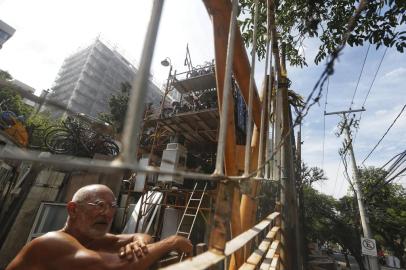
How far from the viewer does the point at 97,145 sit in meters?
10.1

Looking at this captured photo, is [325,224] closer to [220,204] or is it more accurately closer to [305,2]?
[305,2]

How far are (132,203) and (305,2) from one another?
37.5 feet

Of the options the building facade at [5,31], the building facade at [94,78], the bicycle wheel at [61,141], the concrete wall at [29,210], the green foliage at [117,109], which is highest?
the building facade at [94,78]

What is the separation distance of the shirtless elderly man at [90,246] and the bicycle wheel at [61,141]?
8.78m

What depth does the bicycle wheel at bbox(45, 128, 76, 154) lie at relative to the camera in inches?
372

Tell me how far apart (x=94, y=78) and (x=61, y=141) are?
51.9 meters

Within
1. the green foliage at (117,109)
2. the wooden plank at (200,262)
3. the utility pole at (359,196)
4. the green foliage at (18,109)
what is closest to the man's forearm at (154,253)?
the wooden plank at (200,262)

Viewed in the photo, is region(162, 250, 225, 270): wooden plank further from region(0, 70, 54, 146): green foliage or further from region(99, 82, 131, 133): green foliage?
region(99, 82, 131, 133): green foliage

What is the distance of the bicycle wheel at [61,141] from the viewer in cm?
945

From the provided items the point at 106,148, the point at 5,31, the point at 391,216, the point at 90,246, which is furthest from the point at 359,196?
the point at 5,31

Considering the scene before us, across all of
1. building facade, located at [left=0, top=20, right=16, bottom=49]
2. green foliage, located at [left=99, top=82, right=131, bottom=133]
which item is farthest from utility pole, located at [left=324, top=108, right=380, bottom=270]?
building facade, located at [left=0, top=20, right=16, bottom=49]

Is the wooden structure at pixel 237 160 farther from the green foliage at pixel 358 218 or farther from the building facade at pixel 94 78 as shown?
the building facade at pixel 94 78

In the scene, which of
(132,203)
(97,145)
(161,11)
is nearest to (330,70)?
(161,11)

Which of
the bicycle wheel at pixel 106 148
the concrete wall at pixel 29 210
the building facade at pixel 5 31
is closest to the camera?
the concrete wall at pixel 29 210
